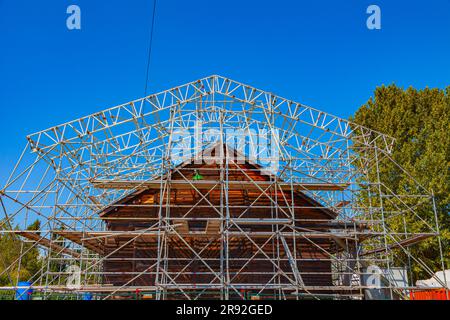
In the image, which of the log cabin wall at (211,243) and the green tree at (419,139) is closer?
the log cabin wall at (211,243)

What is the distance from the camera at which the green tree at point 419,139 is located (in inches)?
1031

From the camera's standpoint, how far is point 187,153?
20.1 metres

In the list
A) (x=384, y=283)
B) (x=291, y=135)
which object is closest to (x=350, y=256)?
(x=384, y=283)

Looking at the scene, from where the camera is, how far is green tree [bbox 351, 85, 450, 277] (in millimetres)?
26188

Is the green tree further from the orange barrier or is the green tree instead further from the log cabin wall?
the log cabin wall

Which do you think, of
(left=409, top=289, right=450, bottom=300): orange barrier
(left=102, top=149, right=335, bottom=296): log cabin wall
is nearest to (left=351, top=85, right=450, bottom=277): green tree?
(left=409, top=289, right=450, bottom=300): orange barrier

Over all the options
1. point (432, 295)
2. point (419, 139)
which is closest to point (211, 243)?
point (432, 295)

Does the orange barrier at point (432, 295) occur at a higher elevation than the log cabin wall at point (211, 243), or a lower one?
lower

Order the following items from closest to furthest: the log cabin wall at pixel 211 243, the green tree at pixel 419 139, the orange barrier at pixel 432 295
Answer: the orange barrier at pixel 432 295, the log cabin wall at pixel 211 243, the green tree at pixel 419 139

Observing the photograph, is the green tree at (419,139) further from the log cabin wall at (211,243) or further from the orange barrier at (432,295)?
the log cabin wall at (211,243)

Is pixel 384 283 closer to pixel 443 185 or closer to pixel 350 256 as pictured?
pixel 350 256

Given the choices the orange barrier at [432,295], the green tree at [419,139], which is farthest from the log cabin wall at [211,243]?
the green tree at [419,139]

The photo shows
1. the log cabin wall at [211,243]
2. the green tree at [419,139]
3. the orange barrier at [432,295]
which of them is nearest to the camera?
the orange barrier at [432,295]
